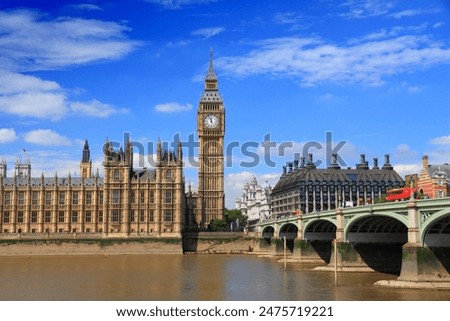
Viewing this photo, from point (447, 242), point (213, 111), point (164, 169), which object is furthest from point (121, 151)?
point (447, 242)

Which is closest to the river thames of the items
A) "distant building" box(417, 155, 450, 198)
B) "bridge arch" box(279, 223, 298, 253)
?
"bridge arch" box(279, 223, 298, 253)

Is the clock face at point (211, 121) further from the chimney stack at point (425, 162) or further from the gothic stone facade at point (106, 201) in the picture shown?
the chimney stack at point (425, 162)

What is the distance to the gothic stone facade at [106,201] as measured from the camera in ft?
406

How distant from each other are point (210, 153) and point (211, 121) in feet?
25.3

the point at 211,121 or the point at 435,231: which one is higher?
the point at 211,121

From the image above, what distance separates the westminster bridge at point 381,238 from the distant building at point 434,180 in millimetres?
21112

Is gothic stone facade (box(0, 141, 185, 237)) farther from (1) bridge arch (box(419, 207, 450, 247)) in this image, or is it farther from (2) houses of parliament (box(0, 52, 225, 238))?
(1) bridge arch (box(419, 207, 450, 247))

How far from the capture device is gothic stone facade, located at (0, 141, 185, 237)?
406 feet

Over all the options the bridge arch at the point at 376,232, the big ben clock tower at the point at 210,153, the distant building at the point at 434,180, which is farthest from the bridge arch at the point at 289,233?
the big ben clock tower at the point at 210,153

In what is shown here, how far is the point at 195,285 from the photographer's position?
5647 centimetres

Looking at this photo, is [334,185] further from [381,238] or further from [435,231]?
[435,231]


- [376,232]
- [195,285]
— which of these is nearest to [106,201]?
[376,232]

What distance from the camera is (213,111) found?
154500 millimetres

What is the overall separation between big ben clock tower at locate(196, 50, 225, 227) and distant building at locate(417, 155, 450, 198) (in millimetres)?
51070
